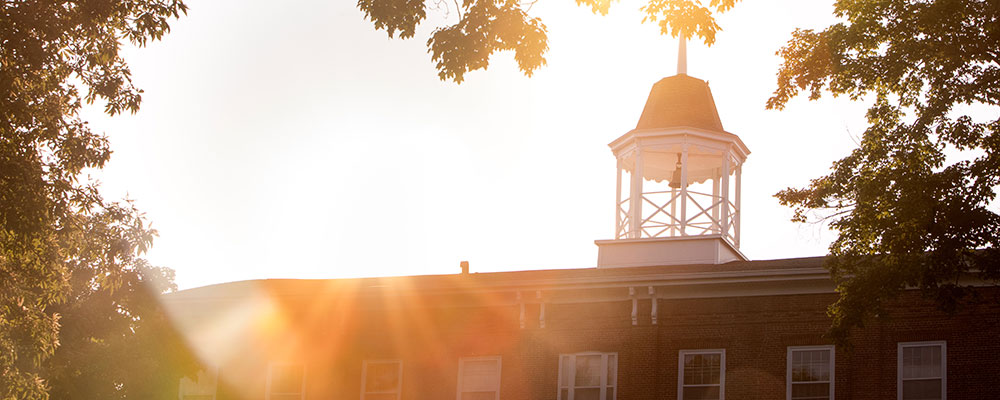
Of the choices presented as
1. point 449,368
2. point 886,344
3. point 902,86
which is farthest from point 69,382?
point 902,86

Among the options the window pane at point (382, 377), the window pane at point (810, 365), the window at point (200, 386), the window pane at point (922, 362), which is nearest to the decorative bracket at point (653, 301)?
the window pane at point (810, 365)

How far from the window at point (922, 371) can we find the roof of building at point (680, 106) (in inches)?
365

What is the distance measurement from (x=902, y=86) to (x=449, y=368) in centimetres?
1501

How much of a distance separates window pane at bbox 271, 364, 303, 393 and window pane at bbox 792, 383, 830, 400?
43.3 feet

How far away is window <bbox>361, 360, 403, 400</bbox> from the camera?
107 ft

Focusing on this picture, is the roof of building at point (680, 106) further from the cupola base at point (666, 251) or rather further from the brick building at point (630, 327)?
the cupola base at point (666, 251)

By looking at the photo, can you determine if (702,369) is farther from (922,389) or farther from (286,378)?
(286,378)

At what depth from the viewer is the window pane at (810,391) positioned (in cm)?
2814

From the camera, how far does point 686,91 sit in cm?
3572

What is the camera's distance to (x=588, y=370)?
3058 cm

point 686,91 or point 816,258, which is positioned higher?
point 686,91

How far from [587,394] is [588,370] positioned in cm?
57

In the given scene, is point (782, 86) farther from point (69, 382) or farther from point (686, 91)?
point (69, 382)

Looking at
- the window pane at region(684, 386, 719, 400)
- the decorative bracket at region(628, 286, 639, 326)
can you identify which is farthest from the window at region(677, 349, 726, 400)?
the decorative bracket at region(628, 286, 639, 326)
